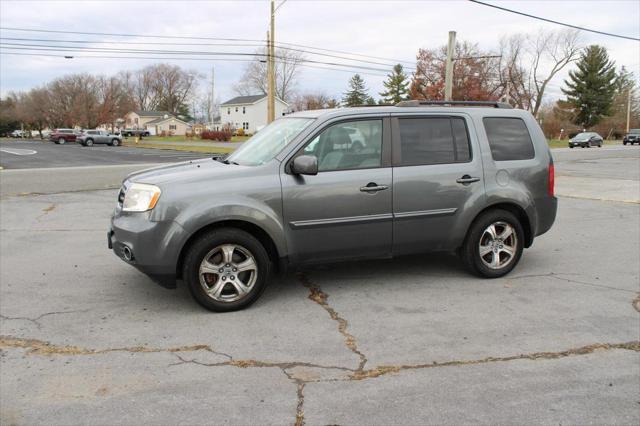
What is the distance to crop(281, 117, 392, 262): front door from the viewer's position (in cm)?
491

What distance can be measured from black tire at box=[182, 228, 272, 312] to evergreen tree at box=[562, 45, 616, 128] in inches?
A: 3275

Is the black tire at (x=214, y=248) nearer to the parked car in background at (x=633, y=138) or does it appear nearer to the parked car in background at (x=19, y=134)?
the parked car in background at (x=633, y=138)

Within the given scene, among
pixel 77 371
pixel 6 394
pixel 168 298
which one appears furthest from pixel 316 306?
pixel 6 394

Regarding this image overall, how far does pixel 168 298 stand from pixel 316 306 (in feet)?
4.64

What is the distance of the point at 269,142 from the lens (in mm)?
5496

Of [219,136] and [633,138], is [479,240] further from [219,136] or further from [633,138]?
[633,138]

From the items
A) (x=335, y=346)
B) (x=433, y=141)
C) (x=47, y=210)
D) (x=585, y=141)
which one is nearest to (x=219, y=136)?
(x=585, y=141)

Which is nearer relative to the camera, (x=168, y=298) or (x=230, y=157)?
(x=168, y=298)

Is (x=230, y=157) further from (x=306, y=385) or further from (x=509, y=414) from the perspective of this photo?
(x=509, y=414)

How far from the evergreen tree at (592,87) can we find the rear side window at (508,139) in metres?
80.7

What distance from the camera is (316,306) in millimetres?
4977

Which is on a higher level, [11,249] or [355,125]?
[355,125]

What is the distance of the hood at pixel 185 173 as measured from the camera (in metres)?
4.76

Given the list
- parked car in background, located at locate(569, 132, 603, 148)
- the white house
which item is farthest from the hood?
the white house
